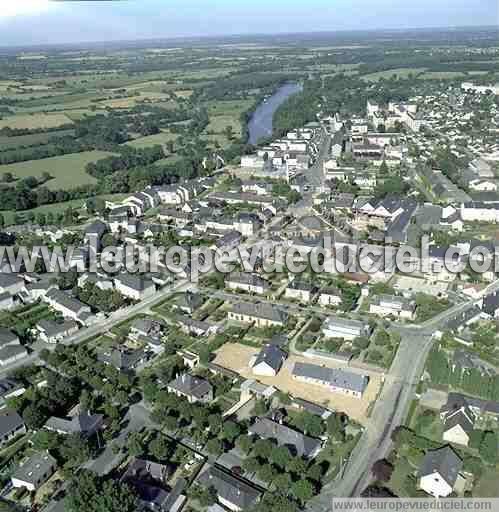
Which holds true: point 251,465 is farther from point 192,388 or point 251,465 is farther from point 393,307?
point 393,307

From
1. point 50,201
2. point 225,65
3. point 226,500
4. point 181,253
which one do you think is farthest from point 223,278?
point 225,65

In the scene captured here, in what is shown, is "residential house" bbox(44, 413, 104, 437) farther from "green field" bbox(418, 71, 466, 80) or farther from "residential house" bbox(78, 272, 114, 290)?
"green field" bbox(418, 71, 466, 80)

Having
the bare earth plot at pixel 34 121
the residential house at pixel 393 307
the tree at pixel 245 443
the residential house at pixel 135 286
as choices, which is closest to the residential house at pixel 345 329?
the residential house at pixel 393 307

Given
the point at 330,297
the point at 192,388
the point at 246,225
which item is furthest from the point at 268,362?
the point at 246,225

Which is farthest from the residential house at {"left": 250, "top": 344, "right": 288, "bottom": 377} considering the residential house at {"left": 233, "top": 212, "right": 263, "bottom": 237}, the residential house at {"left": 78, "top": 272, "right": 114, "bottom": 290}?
the residential house at {"left": 233, "top": 212, "right": 263, "bottom": 237}

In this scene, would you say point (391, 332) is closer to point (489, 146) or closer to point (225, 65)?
point (489, 146)
